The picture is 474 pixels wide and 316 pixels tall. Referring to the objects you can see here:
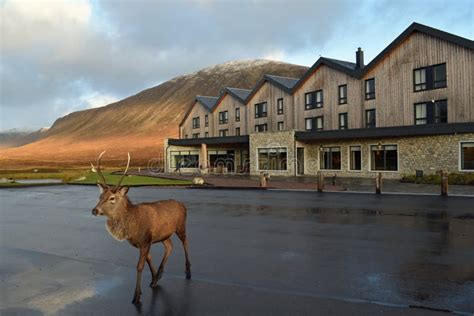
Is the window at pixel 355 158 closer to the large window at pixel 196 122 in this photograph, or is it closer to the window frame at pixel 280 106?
the window frame at pixel 280 106

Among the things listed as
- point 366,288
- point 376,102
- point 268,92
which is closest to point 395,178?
point 376,102

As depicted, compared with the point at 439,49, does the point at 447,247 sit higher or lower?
lower

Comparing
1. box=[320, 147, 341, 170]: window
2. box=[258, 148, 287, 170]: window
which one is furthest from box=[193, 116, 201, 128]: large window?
box=[320, 147, 341, 170]: window

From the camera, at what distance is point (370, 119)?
115 feet

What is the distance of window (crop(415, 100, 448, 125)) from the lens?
2975cm

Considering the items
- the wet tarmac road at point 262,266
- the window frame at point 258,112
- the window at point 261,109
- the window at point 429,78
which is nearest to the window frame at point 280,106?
the window frame at point 258,112

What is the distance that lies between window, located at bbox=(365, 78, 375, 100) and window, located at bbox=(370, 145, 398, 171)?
17.8ft

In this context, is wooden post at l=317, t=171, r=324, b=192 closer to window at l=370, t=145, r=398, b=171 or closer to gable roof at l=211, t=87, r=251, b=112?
window at l=370, t=145, r=398, b=171

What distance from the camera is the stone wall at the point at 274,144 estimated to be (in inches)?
1433

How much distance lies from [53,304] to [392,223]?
30.2ft

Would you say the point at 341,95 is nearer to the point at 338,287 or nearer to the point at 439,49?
the point at 439,49

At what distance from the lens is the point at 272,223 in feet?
38.9

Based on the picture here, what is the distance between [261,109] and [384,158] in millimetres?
19185

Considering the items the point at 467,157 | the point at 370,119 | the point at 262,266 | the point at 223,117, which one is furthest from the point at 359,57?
the point at 262,266
